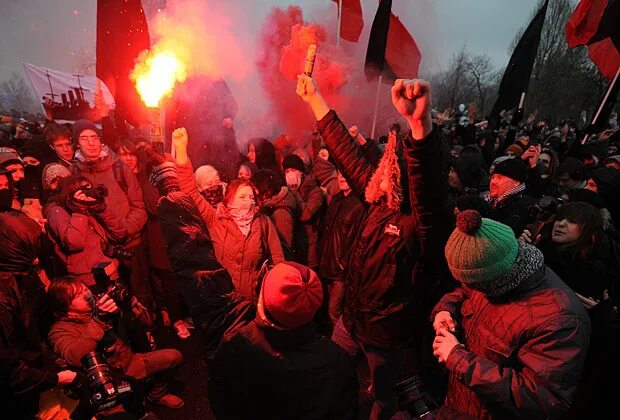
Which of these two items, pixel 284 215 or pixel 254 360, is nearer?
pixel 254 360

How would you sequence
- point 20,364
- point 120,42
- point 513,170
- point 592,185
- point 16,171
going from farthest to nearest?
1. point 120,42
2. point 592,185
3. point 16,171
4. point 513,170
5. point 20,364

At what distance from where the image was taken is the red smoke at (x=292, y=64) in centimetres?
1187

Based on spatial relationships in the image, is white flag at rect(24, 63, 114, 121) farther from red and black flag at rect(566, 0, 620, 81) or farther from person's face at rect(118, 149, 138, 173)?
red and black flag at rect(566, 0, 620, 81)

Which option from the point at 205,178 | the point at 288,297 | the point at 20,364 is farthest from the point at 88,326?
the point at 288,297

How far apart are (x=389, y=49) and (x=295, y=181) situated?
472 cm

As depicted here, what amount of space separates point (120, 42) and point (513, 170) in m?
5.32

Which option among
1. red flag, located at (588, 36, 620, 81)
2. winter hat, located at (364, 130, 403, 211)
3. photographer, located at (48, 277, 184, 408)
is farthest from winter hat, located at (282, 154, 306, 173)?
red flag, located at (588, 36, 620, 81)

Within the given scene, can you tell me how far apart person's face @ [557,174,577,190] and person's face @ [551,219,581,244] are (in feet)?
10.6

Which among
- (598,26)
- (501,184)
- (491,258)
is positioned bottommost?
(501,184)

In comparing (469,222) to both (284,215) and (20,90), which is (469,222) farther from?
(20,90)

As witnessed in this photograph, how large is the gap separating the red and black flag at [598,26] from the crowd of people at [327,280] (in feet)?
8.43

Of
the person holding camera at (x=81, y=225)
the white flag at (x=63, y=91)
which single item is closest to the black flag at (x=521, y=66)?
the person holding camera at (x=81, y=225)

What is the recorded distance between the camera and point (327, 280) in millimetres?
4488

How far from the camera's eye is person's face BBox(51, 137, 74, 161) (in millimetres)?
4918
